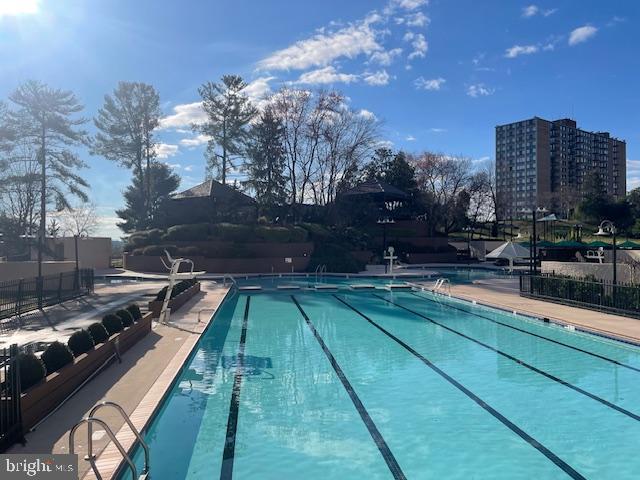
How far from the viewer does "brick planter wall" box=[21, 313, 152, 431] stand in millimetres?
5931

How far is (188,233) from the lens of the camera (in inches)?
1432

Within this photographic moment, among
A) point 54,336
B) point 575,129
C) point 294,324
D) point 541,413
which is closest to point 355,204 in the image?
point 294,324

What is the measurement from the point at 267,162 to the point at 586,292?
101ft

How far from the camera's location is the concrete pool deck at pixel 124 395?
211 inches

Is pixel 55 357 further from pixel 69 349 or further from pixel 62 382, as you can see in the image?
pixel 69 349

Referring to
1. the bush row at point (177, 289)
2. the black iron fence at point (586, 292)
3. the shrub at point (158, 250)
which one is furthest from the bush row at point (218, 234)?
the black iron fence at point (586, 292)

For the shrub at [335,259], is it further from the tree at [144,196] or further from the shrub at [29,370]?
the shrub at [29,370]

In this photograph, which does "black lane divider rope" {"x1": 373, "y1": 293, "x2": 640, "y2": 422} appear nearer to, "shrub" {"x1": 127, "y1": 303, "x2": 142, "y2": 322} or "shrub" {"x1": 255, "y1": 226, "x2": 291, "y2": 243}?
"shrub" {"x1": 127, "y1": 303, "x2": 142, "y2": 322}

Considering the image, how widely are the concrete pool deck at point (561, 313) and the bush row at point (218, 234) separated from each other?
1709 centimetres

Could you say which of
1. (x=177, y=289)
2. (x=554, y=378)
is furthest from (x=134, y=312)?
(x=554, y=378)

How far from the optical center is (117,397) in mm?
7246

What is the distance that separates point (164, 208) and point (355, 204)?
59.6ft

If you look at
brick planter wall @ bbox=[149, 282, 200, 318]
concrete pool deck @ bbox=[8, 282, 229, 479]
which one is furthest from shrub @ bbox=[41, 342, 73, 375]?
brick planter wall @ bbox=[149, 282, 200, 318]

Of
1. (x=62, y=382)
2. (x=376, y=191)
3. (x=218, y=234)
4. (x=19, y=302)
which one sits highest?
(x=376, y=191)
